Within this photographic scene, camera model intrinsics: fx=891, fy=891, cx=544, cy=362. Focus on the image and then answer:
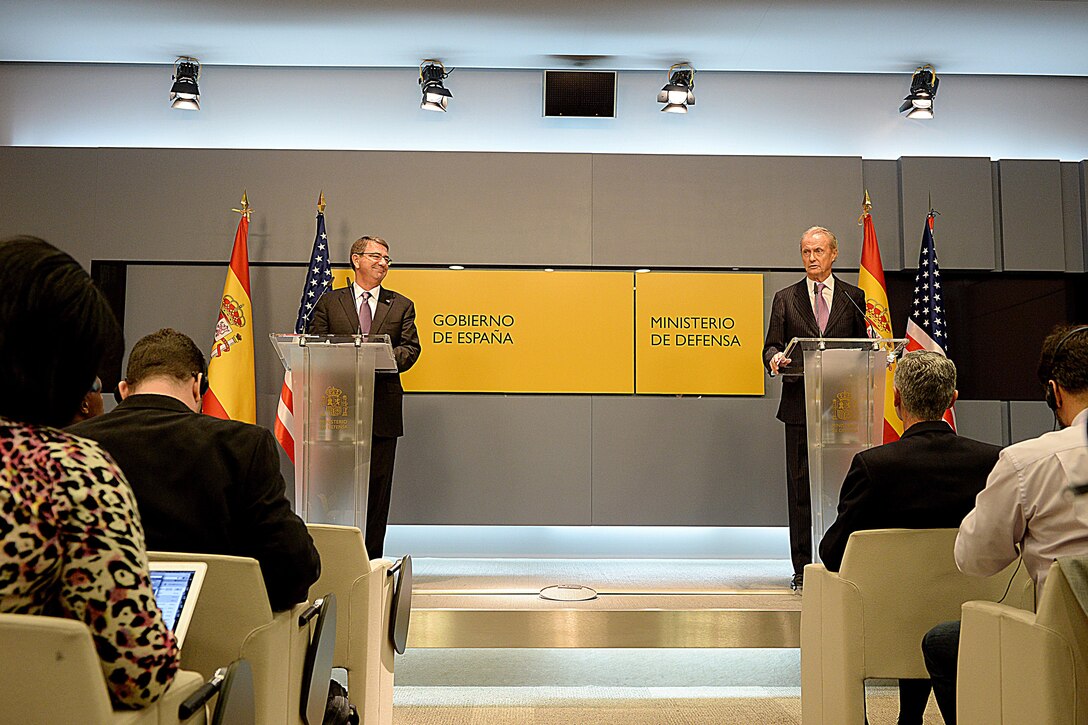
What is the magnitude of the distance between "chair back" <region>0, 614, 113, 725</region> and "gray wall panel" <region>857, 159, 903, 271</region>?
597 centimetres

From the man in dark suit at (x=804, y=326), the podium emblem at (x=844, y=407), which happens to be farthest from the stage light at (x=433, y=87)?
the podium emblem at (x=844, y=407)

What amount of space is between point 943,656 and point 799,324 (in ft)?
8.55

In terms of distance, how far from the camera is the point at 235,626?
1911 mm

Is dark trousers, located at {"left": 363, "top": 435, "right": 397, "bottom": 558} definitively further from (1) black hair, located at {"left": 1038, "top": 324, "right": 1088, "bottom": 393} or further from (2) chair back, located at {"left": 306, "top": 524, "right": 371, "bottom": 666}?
(1) black hair, located at {"left": 1038, "top": 324, "right": 1088, "bottom": 393}

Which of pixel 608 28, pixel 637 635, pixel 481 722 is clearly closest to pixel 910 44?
pixel 608 28

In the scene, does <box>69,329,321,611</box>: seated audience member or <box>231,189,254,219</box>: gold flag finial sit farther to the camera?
<box>231,189,254,219</box>: gold flag finial

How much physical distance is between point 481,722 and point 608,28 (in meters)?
4.33

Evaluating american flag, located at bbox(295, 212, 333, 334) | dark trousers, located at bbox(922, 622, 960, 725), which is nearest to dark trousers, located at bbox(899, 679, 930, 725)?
dark trousers, located at bbox(922, 622, 960, 725)

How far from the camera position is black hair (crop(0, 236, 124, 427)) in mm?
1266

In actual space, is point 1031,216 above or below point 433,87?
below

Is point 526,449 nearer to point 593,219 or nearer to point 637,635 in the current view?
point 593,219

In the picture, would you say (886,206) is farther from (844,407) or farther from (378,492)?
(378,492)

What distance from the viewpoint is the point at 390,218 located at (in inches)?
247

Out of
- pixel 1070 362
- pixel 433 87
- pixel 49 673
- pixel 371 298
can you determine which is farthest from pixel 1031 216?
pixel 49 673
